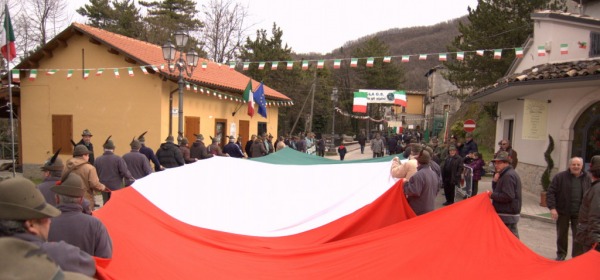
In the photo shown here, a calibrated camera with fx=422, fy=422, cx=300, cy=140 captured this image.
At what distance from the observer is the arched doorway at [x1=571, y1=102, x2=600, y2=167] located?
433 inches

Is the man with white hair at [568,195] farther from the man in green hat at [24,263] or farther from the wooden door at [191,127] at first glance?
the wooden door at [191,127]

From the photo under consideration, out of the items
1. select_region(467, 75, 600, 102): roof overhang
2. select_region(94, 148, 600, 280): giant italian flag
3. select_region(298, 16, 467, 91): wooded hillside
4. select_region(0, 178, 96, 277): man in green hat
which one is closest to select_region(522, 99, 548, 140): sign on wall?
select_region(467, 75, 600, 102): roof overhang

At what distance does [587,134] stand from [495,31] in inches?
408

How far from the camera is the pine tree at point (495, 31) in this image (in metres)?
19.5

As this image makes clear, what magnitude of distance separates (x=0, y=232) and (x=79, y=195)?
1.29 m

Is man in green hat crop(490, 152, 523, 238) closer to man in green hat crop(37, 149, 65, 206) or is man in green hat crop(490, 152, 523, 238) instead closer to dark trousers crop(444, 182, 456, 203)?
dark trousers crop(444, 182, 456, 203)

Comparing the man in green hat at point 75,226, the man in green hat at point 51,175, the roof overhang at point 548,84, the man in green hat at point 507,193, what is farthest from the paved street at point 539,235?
the man in green hat at point 51,175

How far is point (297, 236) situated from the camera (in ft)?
19.9

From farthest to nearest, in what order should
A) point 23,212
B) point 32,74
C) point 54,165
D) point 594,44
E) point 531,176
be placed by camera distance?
point 32,74 < point 531,176 < point 594,44 < point 54,165 < point 23,212

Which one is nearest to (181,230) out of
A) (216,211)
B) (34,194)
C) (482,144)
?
(216,211)

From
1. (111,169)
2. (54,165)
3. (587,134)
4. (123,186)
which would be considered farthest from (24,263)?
(587,134)

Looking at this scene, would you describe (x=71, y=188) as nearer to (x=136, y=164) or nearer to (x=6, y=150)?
(x=136, y=164)

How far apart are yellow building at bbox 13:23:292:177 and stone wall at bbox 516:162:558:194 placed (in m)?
11.7

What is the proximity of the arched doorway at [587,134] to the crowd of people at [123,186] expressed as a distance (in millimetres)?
2601
